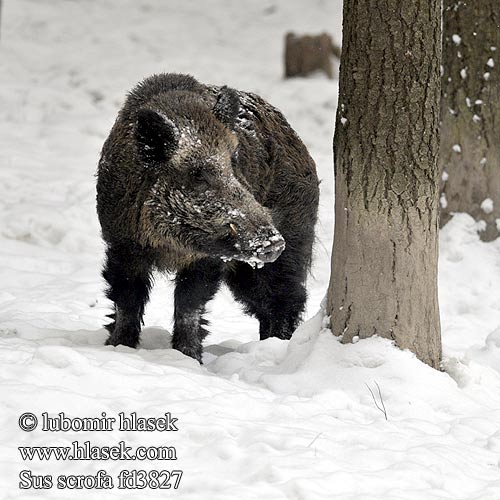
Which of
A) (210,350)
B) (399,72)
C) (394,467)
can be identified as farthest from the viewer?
(210,350)

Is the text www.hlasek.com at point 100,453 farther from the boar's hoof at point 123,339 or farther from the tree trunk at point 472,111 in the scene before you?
the tree trunk at point 472,111

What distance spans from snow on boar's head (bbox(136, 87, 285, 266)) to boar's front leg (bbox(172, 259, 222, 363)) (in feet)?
0.99

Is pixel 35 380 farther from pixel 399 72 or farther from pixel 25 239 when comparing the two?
pixel 25 239

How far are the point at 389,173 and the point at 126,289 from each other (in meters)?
1.83

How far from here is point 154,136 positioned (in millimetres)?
5465

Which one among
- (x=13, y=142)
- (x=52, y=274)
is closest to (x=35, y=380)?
(x=52, y=274)

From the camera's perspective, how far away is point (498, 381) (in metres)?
5.40

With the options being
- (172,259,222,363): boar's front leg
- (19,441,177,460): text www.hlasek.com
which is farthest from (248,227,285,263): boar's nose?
(19,441,177,460): text www.hlasek.com

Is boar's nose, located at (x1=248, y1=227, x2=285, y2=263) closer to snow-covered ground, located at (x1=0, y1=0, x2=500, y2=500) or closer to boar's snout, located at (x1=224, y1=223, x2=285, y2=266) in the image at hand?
boar's snout, located at (x1=224, y1=223, x2=285, y2=266)

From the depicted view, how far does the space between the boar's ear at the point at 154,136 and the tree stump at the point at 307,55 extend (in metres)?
8.80

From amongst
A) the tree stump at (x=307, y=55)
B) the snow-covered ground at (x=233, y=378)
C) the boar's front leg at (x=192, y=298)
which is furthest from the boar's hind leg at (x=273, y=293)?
the tree stump at (x=307, y=55)

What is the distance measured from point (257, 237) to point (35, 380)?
1.39 m

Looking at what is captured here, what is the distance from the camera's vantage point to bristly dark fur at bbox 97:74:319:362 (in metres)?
5.39

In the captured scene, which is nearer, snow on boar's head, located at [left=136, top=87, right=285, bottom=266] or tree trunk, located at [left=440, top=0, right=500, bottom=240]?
snow on boar's head, located at [left=136, top=87, right=285, bottom=266]
